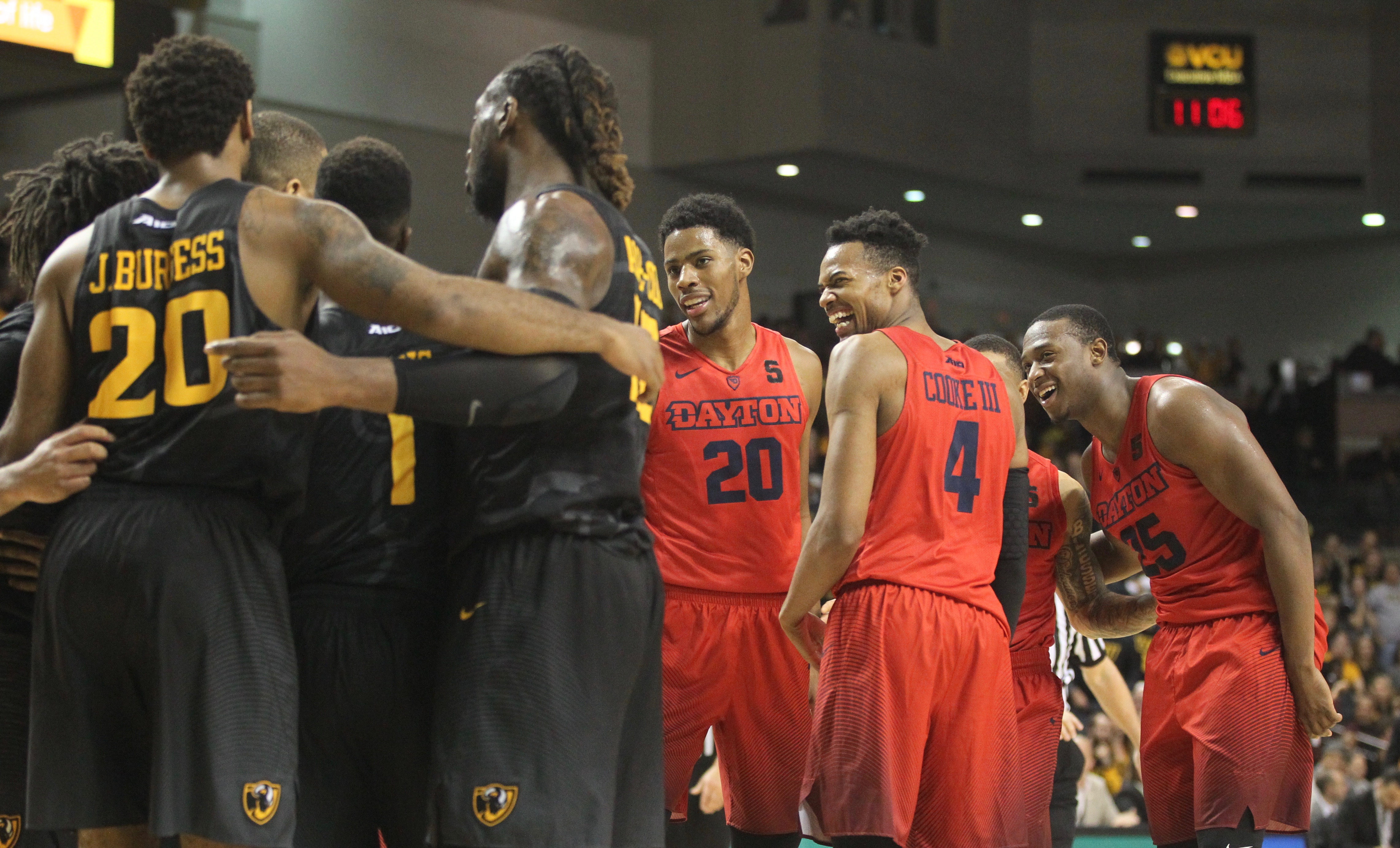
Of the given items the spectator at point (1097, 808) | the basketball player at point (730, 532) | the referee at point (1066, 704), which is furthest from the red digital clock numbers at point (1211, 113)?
the basketball player at point (730, 532)

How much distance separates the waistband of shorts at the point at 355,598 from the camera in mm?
3652

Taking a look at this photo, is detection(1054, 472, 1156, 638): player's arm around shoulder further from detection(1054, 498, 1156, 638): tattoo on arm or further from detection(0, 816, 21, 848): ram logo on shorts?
detection(0, 816, 21, 848): ram logo on shorts

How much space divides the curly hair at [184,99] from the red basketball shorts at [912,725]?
2.55 m

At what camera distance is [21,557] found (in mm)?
3936

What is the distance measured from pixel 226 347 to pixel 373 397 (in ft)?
1.05

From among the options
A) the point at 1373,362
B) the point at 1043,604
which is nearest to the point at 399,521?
the point at 1043,604

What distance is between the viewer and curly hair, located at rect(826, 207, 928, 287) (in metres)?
5.28

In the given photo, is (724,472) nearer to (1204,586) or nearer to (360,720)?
(1204,586)

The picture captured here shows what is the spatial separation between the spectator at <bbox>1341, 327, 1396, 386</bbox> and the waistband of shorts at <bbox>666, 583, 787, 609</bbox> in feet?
64.2

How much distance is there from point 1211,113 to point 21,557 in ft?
70.9

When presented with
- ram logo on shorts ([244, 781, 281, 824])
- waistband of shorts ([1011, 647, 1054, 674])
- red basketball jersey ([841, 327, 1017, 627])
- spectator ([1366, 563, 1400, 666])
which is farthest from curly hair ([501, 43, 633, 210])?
spectator ([1366, 563, 1400, 666])

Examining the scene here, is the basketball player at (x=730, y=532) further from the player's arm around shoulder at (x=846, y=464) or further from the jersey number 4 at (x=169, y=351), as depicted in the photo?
the jersey number 4 at (x=169, y=351)

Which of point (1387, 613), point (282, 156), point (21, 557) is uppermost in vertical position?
point (282, 156)

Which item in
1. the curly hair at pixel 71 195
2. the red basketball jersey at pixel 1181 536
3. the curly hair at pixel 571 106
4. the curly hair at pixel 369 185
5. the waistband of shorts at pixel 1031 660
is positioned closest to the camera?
the curly hair at pixel 571 106
